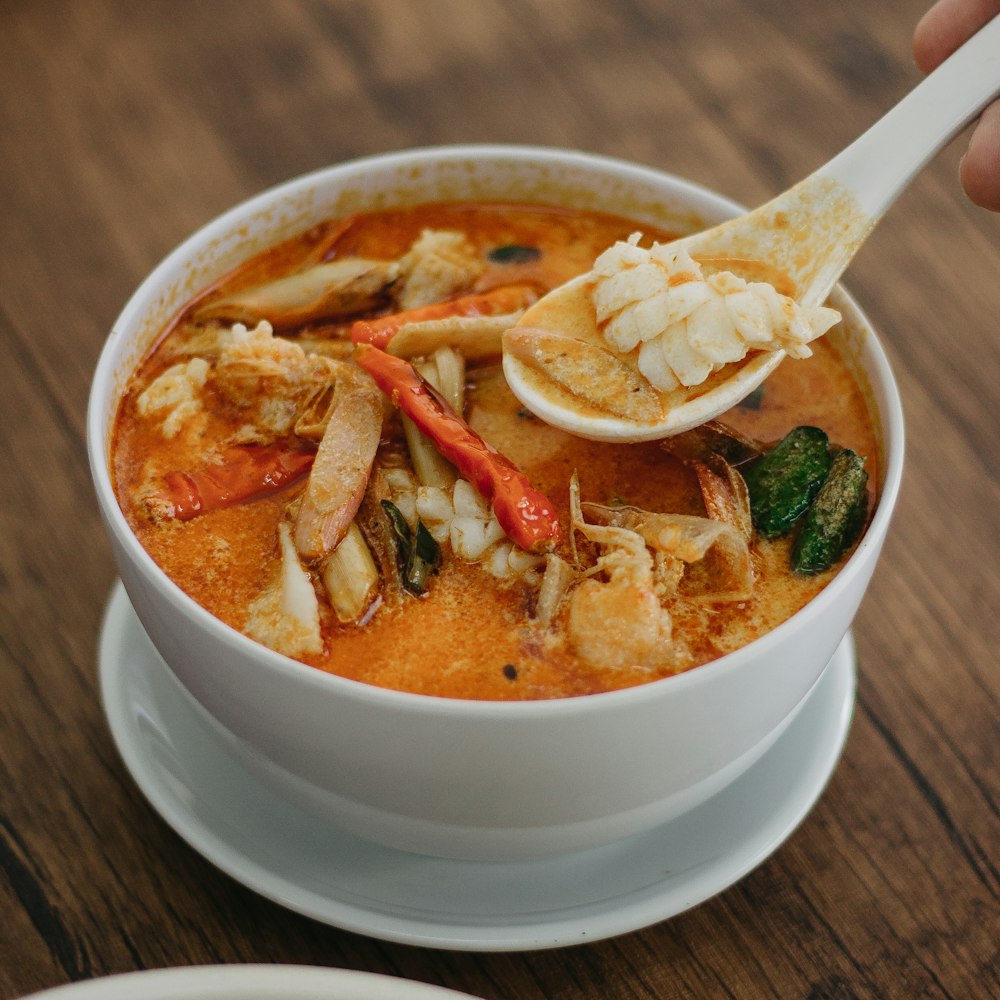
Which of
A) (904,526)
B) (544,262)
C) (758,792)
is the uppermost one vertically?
(544,262)

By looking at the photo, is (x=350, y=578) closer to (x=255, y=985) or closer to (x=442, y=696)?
(x=442, y=696)

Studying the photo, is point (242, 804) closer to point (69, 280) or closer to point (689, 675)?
point (689, 675)

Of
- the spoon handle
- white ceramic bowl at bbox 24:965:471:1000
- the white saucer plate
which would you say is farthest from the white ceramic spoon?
white ceramic bowl at bbox 24:965:471:1000

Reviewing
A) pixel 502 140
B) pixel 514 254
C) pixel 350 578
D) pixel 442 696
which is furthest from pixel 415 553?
pixel 502 140

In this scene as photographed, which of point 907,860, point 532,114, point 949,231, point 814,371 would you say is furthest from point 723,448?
point 532,114

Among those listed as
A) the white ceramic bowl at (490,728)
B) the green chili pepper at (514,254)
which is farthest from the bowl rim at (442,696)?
the green chili pepper at (514,254)

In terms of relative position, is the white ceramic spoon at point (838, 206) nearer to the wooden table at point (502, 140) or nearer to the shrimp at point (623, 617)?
the shrimp at point (623, 617)
